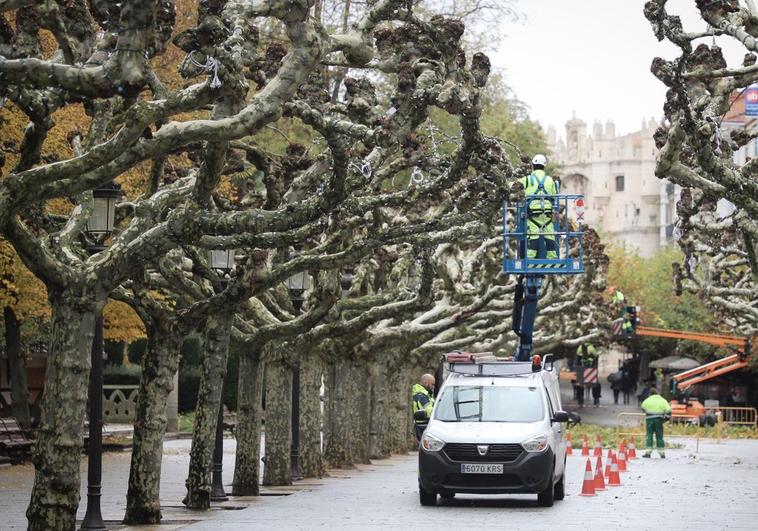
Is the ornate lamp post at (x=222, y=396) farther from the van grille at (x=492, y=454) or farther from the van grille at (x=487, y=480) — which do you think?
the van grille at (x=487, y=480)

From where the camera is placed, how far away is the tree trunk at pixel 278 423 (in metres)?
26.5

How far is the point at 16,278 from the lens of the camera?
32000 millimetres

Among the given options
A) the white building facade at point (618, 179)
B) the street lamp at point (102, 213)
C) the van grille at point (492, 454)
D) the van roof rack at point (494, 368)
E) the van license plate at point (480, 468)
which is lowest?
the van license plate at point (480, 468)

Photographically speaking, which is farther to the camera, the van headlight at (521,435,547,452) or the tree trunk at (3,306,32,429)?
the tree trunk at (3,306,32,429)

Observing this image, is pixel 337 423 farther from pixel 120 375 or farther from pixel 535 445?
pixel 120 375

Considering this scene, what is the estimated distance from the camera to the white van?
22.2m

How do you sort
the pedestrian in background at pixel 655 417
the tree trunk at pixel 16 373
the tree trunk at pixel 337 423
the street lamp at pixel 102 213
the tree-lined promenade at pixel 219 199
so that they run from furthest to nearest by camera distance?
the pedestrian in background at pixel 655 417, the tree trunk at pixel 16 373, the tree trunk at pixel 337 423, the street lamp at pixel 102 213, the tree-lined promenade at pixel 219 199

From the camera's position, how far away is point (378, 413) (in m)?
40.1

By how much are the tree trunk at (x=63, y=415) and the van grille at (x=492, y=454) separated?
713 centimetres

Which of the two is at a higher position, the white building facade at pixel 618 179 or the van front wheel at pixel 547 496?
the white building facade at pixel 618 179

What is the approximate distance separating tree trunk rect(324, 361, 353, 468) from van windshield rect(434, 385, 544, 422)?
29.9ft

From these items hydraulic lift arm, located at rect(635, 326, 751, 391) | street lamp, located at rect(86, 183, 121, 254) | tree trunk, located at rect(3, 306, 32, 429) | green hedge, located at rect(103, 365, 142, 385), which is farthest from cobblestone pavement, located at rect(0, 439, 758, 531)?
hydraulic lift arm, located at rect(635, 326, 751, 391)

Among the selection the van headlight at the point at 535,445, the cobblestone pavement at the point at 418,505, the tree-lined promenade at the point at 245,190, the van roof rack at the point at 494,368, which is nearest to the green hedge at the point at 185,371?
the tree-lined promenade at the point at 245,190

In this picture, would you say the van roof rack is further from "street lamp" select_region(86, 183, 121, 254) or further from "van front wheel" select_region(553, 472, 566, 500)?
"street lamp" select_region(86, 183, 121, 254)
